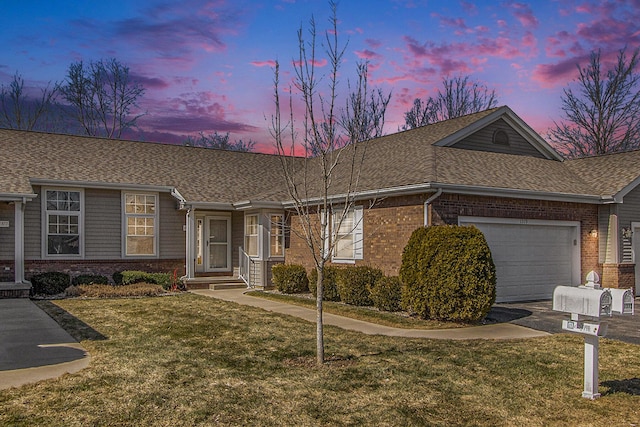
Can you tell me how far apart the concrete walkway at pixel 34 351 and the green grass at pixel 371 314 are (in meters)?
5.89

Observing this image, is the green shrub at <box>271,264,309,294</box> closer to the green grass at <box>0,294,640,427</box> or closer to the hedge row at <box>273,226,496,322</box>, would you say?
the hedge row at <box>273,226,496,322</box>

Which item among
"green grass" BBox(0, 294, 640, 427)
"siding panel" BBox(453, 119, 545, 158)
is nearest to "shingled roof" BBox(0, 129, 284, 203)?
"siding panel" BBox(453, 119, 545, 158)

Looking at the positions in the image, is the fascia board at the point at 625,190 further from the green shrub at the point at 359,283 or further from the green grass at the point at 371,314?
the green grass at the point at 371,314

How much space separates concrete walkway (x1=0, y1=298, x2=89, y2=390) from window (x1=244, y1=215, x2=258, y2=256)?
8139 mm

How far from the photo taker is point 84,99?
37.8 metres

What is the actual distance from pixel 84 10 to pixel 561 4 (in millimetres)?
13899

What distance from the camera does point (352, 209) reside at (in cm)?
1608

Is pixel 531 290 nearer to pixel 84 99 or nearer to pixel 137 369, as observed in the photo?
pixel 137 369

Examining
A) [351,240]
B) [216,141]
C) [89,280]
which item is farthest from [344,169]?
[216,141]

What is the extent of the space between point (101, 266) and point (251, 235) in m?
5.09

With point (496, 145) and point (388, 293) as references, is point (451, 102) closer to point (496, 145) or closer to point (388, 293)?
point (496, 145)

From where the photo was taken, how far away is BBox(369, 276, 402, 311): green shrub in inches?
510

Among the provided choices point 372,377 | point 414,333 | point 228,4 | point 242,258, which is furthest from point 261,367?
point 242,258

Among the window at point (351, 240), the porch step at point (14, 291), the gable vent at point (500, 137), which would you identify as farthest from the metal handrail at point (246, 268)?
the gable vent at point (500, 137)
